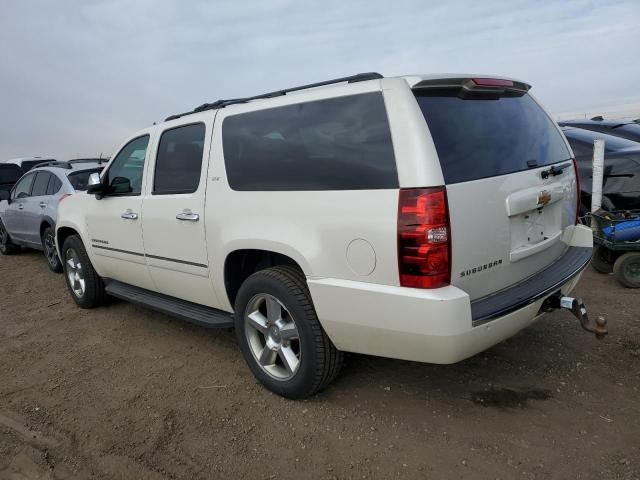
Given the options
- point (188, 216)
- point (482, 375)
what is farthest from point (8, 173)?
point (482, 375)

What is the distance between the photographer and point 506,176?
2658 mm

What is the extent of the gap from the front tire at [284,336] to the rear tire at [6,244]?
8.00m

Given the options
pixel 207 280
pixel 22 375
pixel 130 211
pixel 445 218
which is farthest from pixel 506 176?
pixel 22 375

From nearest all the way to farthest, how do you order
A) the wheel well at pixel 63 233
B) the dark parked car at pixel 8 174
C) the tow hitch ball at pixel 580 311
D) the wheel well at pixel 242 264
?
the tow hitch ball at pixel 580 311, the wheel well at pixel 242 264, the wheel well at pixel 63 233, the dark parked car at pixel 8 174

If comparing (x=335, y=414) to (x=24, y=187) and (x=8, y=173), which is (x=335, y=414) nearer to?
(x=24, y=187)

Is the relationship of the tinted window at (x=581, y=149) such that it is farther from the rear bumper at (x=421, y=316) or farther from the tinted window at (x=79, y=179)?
the tinted window at (x=79, y=179)

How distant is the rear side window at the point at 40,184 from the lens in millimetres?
7400

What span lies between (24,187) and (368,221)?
7.80m

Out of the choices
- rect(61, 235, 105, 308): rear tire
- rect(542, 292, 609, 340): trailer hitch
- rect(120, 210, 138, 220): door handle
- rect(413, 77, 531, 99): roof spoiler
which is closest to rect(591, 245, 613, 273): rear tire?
rect(542, 292, 609, 340): trailer hitch

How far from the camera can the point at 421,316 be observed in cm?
235

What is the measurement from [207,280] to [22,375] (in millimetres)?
1770

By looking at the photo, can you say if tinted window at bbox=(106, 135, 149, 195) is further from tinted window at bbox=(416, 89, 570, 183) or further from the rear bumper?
tinted window at bbox=(416, 89, 570, 183)

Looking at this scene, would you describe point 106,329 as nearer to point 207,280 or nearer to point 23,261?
point 207,280

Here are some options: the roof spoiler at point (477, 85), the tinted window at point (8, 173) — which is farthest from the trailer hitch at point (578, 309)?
the tinted window at point (8, 173)
